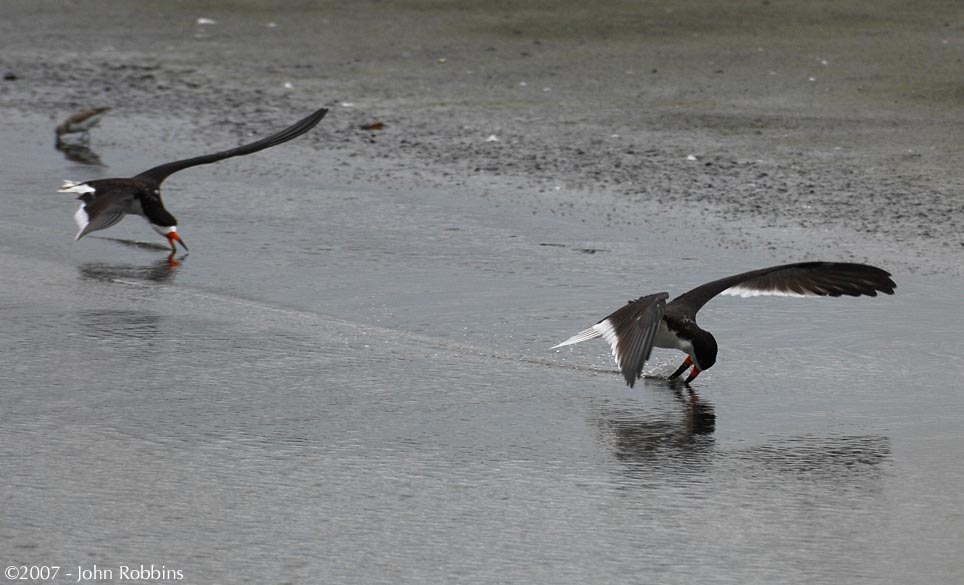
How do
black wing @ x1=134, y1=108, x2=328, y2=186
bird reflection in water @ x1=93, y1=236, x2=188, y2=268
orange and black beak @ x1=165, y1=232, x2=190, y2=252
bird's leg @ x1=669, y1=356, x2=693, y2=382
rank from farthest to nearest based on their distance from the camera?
black wing @ x1=134, y1=108, x2=328, y2=186 → orange and black beak @ x1=165, y1=232, x2=190, y2=252 → bird reflection in water @ x1=93, y1=236, x2=188, y2=268 → bird's leg @ x1=669, y1=356, x2=693, y2=382

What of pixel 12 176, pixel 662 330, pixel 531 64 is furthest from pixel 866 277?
pixel 531 64

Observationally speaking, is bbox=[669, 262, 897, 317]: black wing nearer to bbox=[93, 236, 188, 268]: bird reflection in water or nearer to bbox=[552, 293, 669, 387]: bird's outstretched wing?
bbox=[552, 293, 669, 387]: bird's outstretched wing

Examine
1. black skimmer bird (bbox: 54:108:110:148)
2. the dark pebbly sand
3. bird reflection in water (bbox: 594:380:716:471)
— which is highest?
the dark pebbly sand

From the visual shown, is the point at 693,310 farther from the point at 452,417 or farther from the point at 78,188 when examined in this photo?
the point at 78,188

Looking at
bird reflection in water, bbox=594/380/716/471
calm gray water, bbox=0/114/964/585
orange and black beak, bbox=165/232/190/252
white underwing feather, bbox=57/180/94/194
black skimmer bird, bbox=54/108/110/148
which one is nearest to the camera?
calm gray water, bbox=0/114/964/585

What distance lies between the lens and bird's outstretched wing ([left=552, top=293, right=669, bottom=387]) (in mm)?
5625

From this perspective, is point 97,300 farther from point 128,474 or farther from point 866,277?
point 866,277

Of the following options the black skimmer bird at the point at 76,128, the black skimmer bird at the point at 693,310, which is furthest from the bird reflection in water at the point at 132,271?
the black skimmer bird at the point at 76,128

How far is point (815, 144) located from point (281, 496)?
650 centimetres

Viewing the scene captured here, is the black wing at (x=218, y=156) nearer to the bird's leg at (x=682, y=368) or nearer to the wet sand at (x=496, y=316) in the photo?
the wet sand at (x=496, y=316)

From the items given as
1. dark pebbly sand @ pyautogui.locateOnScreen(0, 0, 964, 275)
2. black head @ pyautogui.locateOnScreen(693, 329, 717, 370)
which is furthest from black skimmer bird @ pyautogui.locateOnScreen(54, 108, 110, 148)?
black head @ pyautogui.locateOnScreen(693, 329, 717, 370)

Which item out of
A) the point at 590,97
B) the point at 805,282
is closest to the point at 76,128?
the point at 590,97

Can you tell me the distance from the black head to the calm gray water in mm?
121

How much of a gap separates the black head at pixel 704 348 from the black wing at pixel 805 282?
1.33 feet
